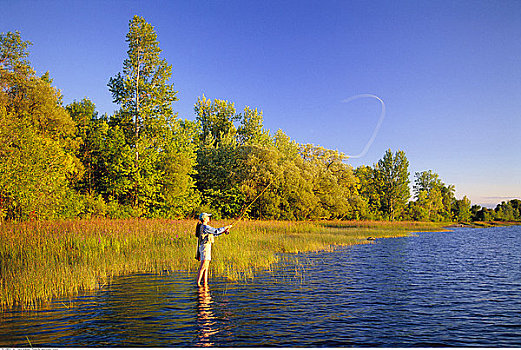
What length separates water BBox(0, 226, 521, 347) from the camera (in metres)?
7.24

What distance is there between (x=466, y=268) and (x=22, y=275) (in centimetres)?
1993

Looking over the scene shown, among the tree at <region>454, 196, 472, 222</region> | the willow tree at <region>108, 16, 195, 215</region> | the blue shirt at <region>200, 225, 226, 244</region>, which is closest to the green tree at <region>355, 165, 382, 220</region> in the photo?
the tree at <region>454, 196, 472, 222</region>

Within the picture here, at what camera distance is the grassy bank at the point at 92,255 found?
10.4 meters

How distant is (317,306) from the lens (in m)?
9.95

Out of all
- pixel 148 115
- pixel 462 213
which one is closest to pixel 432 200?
pixel 462 213

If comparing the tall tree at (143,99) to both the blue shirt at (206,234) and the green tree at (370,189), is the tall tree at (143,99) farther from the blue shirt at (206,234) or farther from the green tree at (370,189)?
the green tree at (370,189)

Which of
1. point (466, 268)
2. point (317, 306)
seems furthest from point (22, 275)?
point (466, 268)

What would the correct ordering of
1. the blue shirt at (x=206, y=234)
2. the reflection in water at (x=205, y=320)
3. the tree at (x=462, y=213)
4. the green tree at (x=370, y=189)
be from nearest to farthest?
the reflection in water at (x=205, y=320)
the blue shirt at (x=206, y=234)
the green tree at (x=370, y=189)
the tree at (x=462, y=213)

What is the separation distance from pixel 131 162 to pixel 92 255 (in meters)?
20.1

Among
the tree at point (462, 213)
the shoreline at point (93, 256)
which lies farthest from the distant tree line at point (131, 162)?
the tree at point (462, 213)

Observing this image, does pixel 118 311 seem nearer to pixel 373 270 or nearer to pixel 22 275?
pixel 22 275

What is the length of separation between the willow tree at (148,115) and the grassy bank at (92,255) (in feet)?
46.3

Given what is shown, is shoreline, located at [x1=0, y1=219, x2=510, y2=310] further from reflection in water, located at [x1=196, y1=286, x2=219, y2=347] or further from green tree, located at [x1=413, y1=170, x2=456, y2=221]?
green tree, located at [x1=413, y1=170, x2=456, y2=221]

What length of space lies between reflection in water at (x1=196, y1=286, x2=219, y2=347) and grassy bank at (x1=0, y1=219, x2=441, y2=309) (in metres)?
3.08
